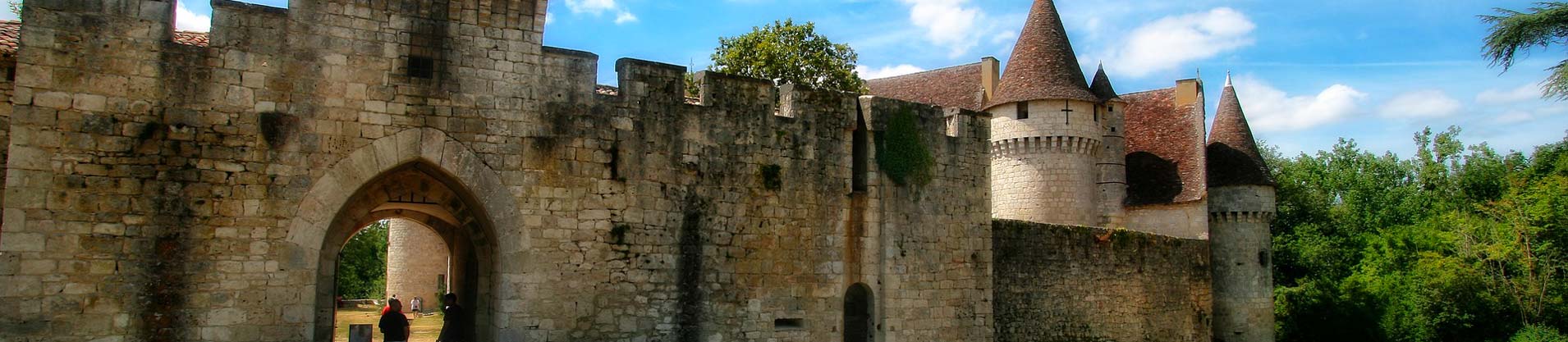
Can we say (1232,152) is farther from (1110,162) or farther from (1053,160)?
(1053,160)

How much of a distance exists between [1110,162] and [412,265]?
1867 centimetres

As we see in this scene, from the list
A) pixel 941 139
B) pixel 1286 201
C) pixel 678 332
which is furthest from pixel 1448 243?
pixel 678 332

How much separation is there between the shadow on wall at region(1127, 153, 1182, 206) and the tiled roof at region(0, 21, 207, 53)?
20.6 m

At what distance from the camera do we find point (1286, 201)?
36.7 metres

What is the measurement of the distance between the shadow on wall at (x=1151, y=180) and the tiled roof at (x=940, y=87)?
4.21 m

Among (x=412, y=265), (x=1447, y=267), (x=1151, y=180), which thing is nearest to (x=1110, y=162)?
(x=1151, y=180)

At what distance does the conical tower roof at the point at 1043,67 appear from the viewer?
24000 millimetres

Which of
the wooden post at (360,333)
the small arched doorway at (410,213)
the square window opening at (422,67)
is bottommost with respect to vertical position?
the wooden post at (360,333)

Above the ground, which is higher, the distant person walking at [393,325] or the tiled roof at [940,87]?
the tiled roof at [940,87]

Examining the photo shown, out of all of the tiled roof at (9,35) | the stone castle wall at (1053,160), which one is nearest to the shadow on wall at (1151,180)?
the stone castle wall at (1053,160)

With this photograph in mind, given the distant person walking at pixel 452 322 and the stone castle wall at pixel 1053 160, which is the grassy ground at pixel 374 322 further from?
the stone castle wall at pixel 1053 160

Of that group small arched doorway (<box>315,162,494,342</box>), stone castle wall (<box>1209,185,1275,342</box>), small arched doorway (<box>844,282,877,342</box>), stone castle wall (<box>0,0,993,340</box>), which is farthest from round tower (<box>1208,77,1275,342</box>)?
small arched doorway (<box>315,162,494,342</box>)

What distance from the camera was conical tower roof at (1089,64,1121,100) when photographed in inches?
987

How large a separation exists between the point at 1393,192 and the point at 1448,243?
1290cm
